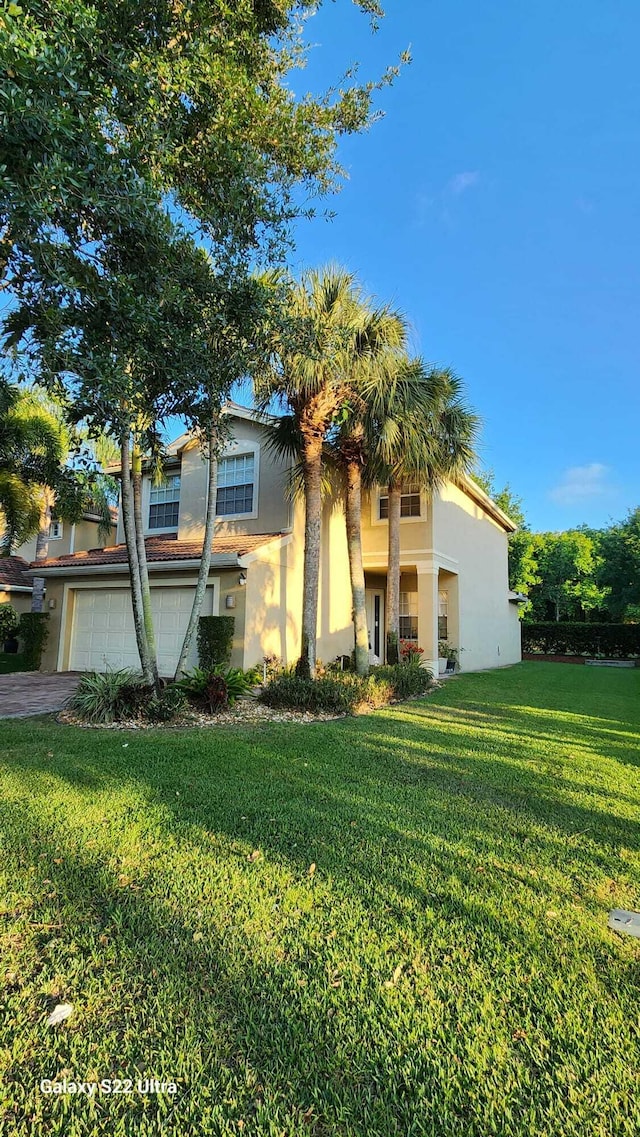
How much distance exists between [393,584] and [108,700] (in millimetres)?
7593

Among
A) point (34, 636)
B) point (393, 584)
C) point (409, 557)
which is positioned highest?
point (409, 557)

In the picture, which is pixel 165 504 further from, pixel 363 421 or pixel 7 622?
pixel 7 622

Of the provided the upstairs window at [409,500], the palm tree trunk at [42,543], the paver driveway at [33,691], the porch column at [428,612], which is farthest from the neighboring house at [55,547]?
the porch column at [428,612]

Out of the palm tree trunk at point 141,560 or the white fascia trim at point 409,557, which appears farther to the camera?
the white fascia trim at point 409,557

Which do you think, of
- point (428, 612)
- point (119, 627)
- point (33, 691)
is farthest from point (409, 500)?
point (33, 691)

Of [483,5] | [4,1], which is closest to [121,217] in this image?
[4,1]

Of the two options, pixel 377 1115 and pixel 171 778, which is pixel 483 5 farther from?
pixel 377 1115

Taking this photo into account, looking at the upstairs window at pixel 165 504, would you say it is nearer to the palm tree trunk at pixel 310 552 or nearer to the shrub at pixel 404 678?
the palm tree trunk at pixel 310 552

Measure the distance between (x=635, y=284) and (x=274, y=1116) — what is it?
1895 centimetres

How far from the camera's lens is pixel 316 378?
1040 cm

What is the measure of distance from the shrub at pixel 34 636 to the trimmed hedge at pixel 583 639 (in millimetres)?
28235

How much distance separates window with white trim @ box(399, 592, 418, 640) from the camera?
17447 mm

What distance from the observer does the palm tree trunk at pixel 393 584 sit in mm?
13734

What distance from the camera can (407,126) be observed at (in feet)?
35.4
